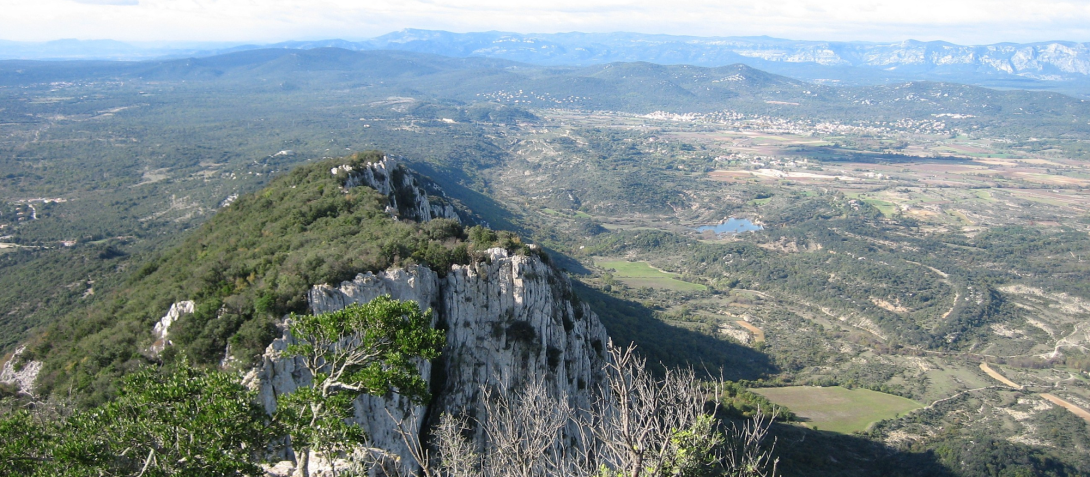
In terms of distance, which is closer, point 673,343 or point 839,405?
point 839,405

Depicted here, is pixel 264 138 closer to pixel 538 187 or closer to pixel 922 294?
pixel 538 187

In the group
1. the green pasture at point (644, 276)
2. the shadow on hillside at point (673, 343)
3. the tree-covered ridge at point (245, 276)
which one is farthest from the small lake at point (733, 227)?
the tree-covered ridge at point (245, 276)

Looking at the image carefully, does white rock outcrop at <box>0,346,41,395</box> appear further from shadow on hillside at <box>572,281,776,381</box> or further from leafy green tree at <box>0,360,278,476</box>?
shadow on hillside at <box>572,281,776,381</box>

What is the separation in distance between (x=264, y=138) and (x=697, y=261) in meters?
124

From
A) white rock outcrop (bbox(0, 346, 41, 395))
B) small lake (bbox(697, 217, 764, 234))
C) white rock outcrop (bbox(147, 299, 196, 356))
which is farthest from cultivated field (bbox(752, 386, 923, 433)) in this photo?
small lake (bbox(697, 217, 764, 234))

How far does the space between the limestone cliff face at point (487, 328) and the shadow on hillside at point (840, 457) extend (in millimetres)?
18499

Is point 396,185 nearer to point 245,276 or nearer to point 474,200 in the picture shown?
point 245,276

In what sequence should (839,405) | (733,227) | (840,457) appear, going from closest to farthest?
1. (840,457)
2. (839,405)
3. (733,227)

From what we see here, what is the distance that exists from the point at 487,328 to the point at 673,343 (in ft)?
122

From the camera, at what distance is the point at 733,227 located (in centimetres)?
13188

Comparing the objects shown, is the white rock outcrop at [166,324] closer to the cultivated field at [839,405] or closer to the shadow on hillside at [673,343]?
the shadow on hillside at [673,343]

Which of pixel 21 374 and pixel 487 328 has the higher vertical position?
pixel 487 328

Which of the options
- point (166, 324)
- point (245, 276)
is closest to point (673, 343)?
point (245, 276)

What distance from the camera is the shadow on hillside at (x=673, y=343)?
177 feet
